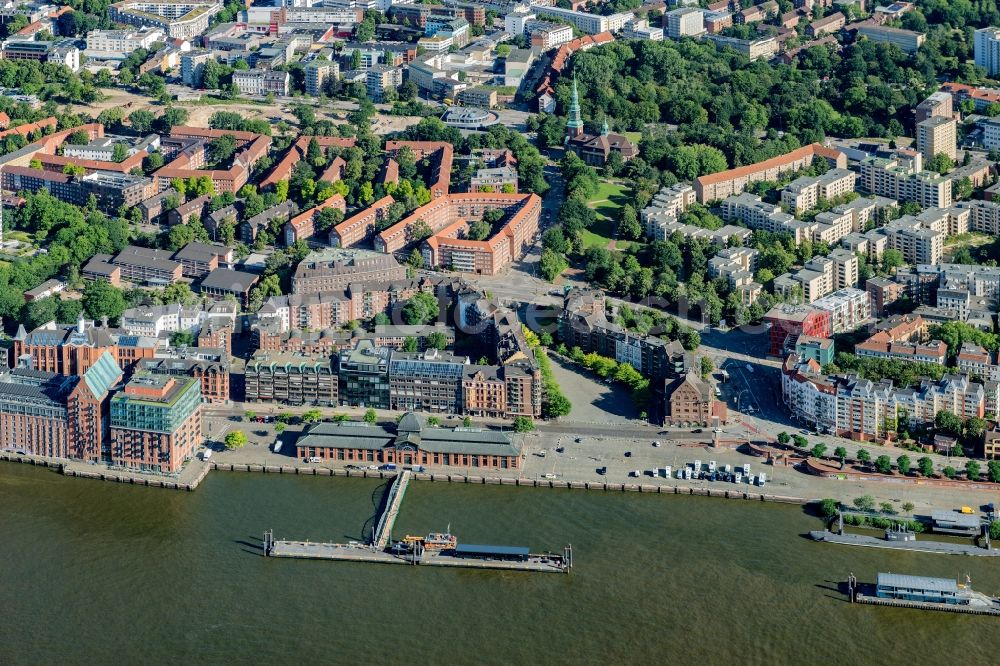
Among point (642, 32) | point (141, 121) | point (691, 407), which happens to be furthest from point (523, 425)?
point (642, 32)

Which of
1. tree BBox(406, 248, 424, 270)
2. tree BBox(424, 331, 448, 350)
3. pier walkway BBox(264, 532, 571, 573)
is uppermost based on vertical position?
tree BBox(406, 248, 424, 270)

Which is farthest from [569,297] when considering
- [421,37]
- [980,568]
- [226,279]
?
[421,37]

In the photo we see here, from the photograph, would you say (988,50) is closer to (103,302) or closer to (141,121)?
(141,121)

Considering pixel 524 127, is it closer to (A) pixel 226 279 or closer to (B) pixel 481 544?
(A) pixel 226 279

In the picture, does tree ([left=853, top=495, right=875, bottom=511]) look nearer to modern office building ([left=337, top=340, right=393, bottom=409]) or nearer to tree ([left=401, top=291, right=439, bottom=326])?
modern office building ([left=337, top=340, right=393, bottom=409])

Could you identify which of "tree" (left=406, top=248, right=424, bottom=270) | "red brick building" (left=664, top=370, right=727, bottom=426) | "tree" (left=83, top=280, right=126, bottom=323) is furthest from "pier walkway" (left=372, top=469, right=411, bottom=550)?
"tree" (left=406, top=248, right=424, bottom=270)

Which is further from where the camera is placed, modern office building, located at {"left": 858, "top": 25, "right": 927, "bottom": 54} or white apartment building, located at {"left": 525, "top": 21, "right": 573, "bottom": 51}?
white apartment building, located at {"left": 525, "top": 21, "right": 573, "bottom": 51}
